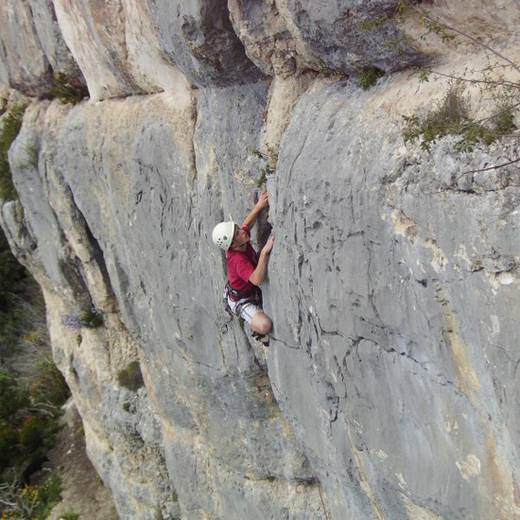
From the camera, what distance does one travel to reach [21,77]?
38.8 feet

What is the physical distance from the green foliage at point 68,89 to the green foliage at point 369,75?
6.79m

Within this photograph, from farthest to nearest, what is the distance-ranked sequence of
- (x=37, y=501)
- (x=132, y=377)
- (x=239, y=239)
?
(x=37, y=501)
(x=132, y=377)
(x=239, y=239)

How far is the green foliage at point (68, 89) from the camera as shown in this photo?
1059 centimetres

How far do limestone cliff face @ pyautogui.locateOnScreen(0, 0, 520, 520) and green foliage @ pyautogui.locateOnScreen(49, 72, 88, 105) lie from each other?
13.3 inches

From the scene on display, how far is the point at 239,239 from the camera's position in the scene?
6.62 metres

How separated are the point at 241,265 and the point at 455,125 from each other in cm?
323

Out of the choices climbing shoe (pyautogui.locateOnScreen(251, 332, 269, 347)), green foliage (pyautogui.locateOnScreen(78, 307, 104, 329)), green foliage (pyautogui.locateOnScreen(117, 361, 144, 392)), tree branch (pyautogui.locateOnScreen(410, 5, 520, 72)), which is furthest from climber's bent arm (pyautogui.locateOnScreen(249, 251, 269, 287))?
green foliage (pyautogui.locateOnScreen(78, 307, 104, 329))

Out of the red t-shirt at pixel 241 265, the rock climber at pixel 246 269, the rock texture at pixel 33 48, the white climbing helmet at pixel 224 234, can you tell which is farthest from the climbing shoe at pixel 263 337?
the rock texture at pixel 33 48

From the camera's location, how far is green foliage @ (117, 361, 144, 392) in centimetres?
1235

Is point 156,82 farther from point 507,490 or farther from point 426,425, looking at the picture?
point 507,490

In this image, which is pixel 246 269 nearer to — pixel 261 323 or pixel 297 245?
pixel 261 323

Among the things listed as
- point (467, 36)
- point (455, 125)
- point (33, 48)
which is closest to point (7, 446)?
point (33, 48)

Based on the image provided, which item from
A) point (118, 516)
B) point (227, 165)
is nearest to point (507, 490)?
point (227, 165)

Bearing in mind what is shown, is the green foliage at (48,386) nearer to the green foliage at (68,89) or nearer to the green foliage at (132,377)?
the green foliage at (132,377)
